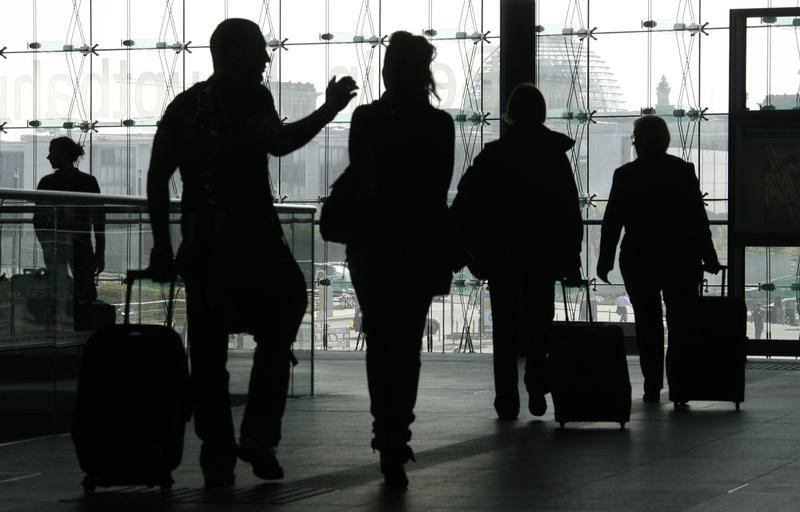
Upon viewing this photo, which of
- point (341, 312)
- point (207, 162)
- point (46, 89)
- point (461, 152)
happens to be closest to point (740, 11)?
point (461, 152)

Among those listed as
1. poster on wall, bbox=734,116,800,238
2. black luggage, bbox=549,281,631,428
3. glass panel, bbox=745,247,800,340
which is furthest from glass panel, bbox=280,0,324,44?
black luggage, bbox=549,281,631,428

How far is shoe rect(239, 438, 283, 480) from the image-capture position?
224 inches

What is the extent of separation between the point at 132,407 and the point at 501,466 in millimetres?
1577

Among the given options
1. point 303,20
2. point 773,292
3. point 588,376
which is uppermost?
point 303,20

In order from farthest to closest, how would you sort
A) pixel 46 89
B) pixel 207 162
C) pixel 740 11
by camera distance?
pixel 46 89 < pixel 740 11 < pixel 207 162

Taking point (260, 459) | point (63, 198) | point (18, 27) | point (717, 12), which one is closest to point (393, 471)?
point (260, 459)

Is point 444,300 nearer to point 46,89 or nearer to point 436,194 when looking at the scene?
point 46,89

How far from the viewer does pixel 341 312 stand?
717 inches

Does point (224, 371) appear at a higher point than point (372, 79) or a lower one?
lower

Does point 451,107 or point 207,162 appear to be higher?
point 451,107

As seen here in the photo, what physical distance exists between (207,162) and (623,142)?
1187cm

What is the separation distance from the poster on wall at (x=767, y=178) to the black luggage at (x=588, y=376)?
16.3 feet

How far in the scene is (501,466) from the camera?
6.34 meters

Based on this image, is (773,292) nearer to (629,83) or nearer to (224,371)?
(629,83)
